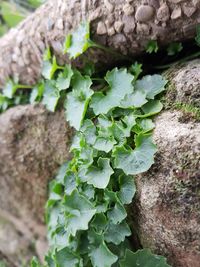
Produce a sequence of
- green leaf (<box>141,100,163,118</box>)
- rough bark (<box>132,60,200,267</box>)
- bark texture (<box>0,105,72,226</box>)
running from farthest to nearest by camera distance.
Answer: bark texture (<box>0,105,72,226</box>)
green leaf (<box>141,100,163,118</box>)
rough bark (<box>132,60,200,267</box>)

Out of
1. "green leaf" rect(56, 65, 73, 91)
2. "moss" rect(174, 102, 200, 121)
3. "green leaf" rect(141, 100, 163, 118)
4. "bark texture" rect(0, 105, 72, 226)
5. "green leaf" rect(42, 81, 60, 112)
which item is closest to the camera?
"moss" rect(174, 102, 200, 121)

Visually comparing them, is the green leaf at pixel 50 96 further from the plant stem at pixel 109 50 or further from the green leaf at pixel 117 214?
the green leaf at pixel 117 214

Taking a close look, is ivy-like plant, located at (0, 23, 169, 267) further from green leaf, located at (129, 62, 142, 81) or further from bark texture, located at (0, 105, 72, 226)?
bark texture, located at (0, 105, 72, 226)

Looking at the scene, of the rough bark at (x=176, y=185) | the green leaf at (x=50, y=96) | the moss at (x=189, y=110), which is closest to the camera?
the rough bark at (x=176, y=185)

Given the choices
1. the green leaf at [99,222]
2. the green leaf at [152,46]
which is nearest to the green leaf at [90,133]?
the green leaf at [99,222]

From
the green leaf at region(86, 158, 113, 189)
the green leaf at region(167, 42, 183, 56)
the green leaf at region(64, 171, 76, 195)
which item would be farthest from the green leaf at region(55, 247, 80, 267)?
the green leaf at region(167, 42, 183, 56)

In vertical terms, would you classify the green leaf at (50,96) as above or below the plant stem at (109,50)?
below

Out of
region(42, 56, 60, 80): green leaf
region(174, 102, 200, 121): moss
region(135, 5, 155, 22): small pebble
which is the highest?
region(135, 5, 155, 22): small pebble
